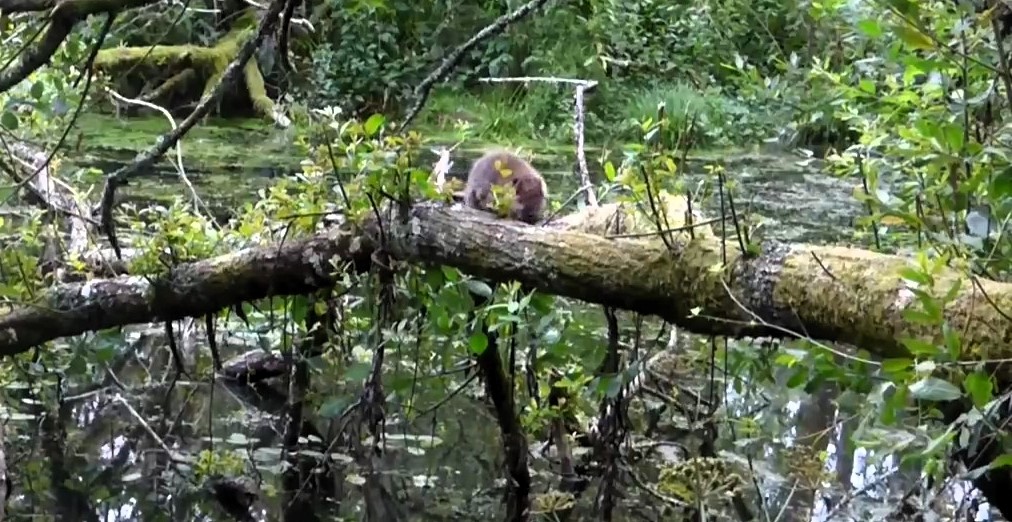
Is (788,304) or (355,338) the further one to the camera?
(355,338)

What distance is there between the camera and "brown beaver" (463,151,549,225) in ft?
8.95

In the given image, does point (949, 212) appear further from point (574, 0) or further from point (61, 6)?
point (574, 0)

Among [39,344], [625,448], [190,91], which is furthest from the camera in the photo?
[190,91]

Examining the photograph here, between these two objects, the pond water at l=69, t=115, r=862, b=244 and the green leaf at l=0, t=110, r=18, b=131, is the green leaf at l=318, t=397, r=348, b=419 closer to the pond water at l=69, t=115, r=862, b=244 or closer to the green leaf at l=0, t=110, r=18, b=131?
the green leaf at l=0, t=110, r=18, b=131

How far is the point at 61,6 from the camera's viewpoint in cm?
168

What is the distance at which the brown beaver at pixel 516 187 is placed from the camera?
2.73 metres

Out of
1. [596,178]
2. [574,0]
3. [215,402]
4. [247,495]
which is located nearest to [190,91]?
[574,0]

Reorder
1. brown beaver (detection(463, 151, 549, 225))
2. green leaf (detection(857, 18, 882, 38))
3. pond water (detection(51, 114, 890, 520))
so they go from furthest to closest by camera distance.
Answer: pond water (detection(51, 114, 890, 520))
brown beaver (detection(463, 151, 549, 225))
green leaf (detection(857, 18, 882, 38))

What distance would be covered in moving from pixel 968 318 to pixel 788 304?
30cm

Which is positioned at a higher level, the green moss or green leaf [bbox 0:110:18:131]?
green leaf [bbox 0:110:18:131]

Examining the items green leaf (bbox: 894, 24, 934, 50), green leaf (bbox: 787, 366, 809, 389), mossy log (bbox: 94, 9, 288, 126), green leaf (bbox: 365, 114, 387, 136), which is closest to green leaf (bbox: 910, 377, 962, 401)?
green leaf (bbox: 894, 24, 934, 50)

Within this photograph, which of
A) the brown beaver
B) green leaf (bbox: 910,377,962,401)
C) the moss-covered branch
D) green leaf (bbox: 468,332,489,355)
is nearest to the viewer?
green leaf (bbox: 910,377,962,401)

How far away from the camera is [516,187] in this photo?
2807 mm

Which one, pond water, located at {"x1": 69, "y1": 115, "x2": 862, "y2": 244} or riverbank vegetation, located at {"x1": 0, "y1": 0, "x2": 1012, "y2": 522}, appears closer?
riverbank vegetation, located at {"x1": 0, "y1": 0, "x2": 1012, "y2": 522}
